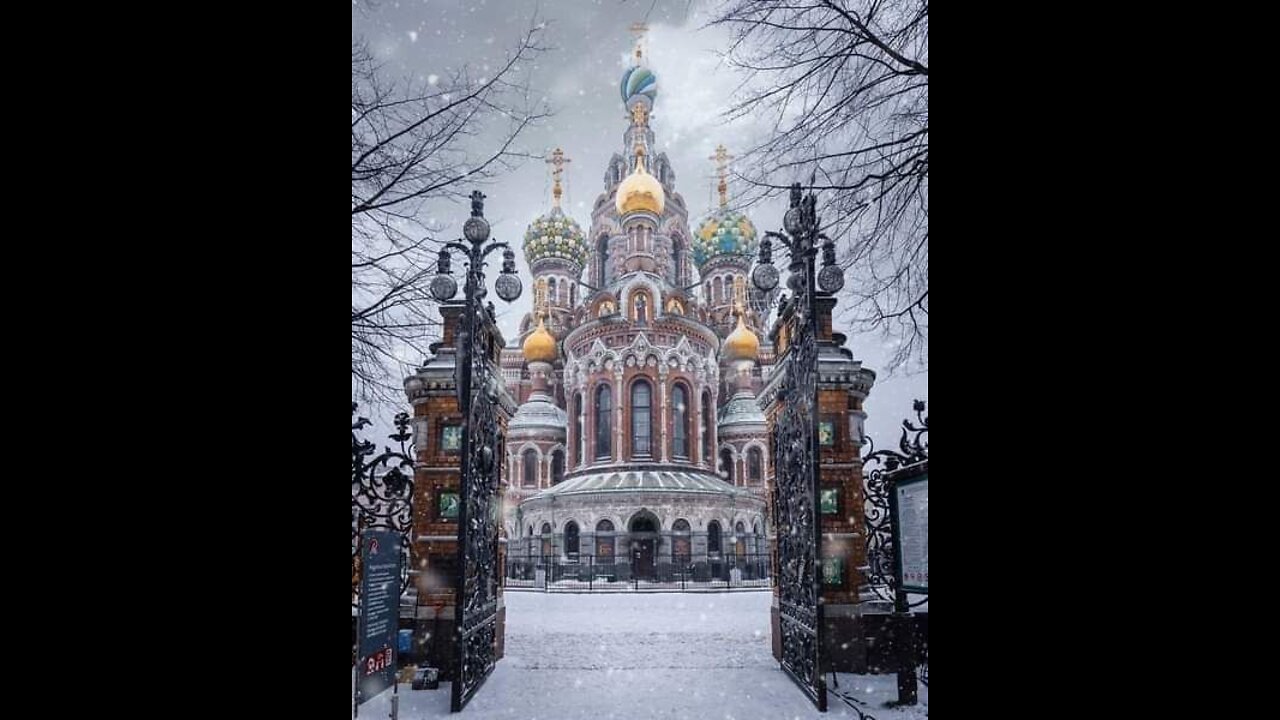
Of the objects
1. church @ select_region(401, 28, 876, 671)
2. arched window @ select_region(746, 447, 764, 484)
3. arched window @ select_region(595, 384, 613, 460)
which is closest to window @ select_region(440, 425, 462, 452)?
church @ select_region(401, 28, 876, 671)

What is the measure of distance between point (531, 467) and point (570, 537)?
8461 mm

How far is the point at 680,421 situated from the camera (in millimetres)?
31828

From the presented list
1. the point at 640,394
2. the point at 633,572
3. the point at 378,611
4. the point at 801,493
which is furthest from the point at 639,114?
the point at 378,611

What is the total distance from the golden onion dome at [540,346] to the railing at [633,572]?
12329 millimetres

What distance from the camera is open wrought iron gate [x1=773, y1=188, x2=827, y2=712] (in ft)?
23.1

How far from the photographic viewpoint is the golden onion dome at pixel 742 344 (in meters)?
34.8

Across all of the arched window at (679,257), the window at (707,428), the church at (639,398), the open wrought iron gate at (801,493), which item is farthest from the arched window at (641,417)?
the open wrought iron gate at (801,493)

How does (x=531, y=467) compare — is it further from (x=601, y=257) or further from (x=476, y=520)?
(x=476, y=520)

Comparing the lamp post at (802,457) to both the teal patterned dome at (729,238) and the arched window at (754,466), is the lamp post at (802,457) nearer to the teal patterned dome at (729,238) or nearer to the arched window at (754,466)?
the arched window at (754,466)

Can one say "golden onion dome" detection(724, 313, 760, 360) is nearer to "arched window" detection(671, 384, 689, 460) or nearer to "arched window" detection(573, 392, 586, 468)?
"arched window" detection(671, 384, 689, 460)
